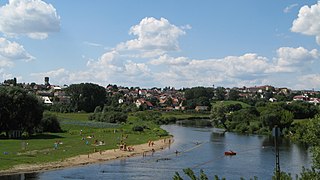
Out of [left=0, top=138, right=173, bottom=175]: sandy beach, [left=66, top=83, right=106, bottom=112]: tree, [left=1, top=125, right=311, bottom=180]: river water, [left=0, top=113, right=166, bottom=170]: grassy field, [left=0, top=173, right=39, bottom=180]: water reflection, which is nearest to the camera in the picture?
[left=0, top=173, right=39, bottom=180]: water reflection

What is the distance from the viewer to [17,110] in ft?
269

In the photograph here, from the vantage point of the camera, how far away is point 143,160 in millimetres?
64500

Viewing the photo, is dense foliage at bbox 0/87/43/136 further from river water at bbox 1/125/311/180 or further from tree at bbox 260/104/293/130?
tree at bbox 260/104/293/130

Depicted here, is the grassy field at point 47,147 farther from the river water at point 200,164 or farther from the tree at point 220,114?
the tree at point 220,114

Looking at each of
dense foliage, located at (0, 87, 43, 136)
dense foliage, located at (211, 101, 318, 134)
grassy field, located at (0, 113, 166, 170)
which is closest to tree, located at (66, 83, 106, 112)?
dense foliage, located at (211, 101, 318, 134)

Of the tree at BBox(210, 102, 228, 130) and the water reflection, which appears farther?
the tree at BBox(210, 102, 228, 130)

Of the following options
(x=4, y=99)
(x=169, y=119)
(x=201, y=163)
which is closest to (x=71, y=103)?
(x=169, y=119)

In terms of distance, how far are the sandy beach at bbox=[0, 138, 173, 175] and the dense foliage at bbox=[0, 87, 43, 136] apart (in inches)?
832

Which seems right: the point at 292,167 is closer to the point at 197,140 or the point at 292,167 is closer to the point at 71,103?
the point at 197,140

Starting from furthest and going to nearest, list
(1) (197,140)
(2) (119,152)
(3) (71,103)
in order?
(3) (71,103), (1) (197,140), (2) (119,152)

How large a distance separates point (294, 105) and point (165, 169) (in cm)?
9634

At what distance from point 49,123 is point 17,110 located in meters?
16.7

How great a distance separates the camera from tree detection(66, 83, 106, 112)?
611 feet

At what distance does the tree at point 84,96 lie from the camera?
18612cm
